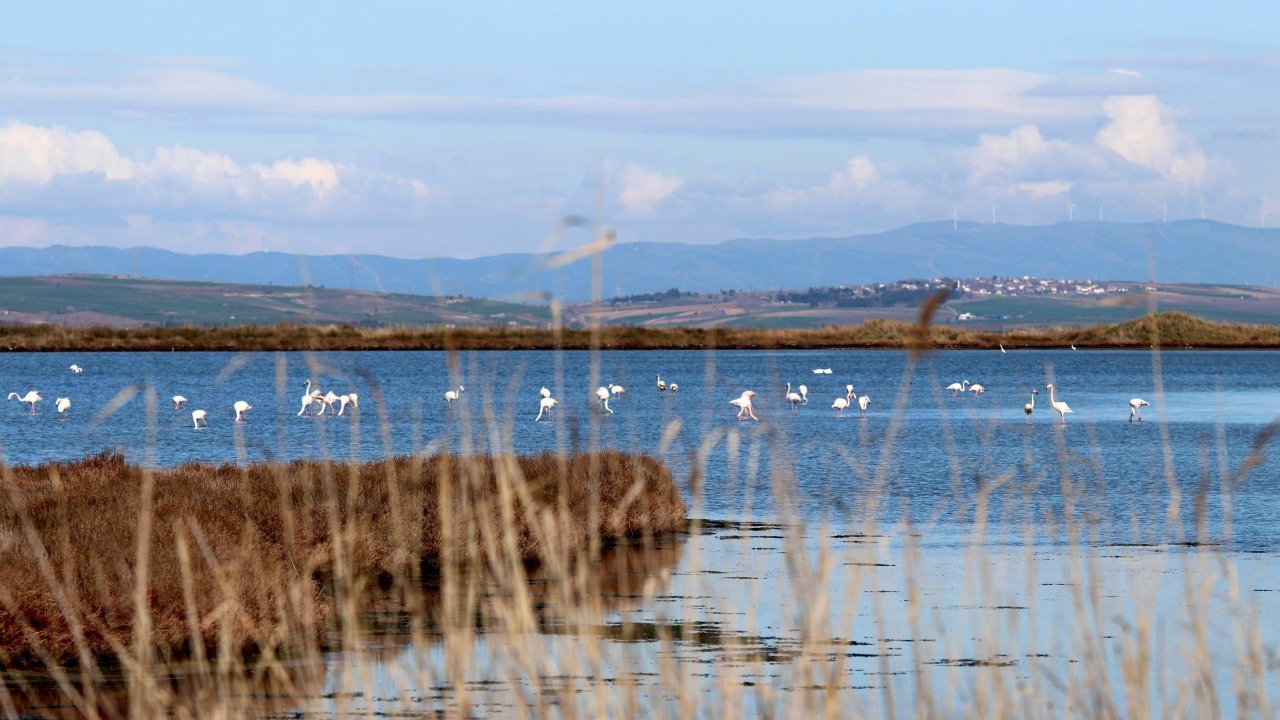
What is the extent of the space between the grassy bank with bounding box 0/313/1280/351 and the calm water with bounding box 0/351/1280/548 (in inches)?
87.8

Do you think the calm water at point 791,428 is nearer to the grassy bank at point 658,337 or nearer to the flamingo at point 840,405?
the flamingo at point 840,405

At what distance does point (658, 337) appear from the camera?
13575cm

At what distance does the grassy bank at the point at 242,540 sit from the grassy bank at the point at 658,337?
94.3 m

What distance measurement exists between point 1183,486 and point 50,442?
99.8 ft

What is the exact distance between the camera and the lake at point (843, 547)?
26.9ft

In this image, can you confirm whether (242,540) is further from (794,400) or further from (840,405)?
(794,400)

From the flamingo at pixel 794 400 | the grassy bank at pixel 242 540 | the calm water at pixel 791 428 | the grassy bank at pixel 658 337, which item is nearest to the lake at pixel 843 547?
the calm water at pixel 791 428

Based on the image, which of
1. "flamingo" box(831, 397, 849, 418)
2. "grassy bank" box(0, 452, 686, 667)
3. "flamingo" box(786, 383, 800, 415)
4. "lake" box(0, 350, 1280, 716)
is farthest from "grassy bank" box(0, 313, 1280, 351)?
"grassy bank" box(0, 452, 686, 667)

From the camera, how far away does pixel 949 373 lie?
111 m

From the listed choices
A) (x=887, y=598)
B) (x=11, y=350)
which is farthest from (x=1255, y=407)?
(x=11, y=350)

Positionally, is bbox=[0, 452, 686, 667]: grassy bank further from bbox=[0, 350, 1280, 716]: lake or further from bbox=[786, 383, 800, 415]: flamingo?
bbox=[786, 383, 800, 415]: flamingo

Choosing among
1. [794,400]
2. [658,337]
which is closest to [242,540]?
[794,400]

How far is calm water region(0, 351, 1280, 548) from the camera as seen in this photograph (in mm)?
9766

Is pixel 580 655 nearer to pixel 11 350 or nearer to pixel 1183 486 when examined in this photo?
pixel 1183 486
